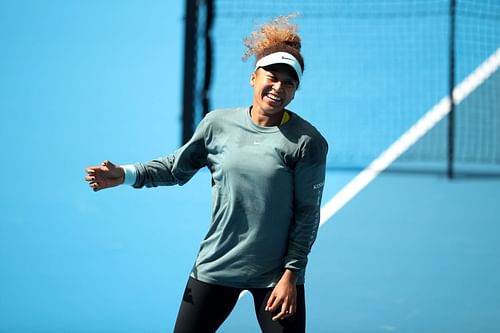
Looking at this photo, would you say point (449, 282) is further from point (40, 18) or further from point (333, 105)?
point (40, 18)

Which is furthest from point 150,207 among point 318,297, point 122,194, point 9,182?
point 318,297

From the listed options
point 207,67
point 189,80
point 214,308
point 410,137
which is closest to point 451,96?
point 410,137

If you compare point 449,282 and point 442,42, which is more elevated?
point 442,42

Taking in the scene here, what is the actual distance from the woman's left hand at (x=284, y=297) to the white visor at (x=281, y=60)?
84 cm

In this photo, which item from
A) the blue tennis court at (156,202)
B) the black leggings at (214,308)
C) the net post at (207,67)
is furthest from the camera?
the net post at (207,67)

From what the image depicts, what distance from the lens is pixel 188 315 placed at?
13.4 ft

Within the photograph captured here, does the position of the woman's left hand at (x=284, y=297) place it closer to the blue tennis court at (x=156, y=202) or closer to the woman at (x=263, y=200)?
the woman at (x=263, y=200)

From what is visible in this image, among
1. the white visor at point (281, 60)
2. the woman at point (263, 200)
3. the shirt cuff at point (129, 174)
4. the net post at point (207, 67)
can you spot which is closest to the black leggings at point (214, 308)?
the woman at point (263, 200)

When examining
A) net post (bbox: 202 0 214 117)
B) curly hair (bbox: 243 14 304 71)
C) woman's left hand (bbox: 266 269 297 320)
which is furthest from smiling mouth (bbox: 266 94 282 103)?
net post (bbox: 202 0 214 117)

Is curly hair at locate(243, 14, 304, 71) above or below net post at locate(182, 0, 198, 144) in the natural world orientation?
below

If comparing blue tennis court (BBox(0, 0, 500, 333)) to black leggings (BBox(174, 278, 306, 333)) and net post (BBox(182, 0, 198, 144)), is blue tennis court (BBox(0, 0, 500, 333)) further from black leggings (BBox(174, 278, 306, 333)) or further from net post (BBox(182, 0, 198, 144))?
black leggings (BBox(174, 278, 306, 333))

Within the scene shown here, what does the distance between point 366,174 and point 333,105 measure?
1.37m

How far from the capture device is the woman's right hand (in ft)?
13.5

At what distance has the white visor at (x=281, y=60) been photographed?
3.97 m
